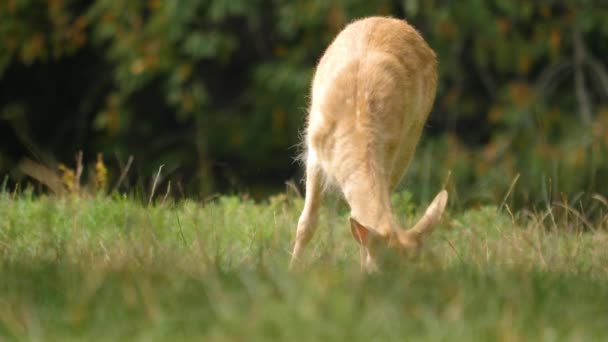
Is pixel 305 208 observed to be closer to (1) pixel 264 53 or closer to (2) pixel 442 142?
(2) pixel 442 142

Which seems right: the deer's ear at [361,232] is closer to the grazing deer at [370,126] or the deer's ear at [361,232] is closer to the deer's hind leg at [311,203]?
the grazing deer at [370,126]

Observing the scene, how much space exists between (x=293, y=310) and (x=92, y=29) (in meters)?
13.1

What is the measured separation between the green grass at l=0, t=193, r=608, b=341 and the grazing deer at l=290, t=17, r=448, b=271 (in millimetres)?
219

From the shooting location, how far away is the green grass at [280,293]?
13.4ft

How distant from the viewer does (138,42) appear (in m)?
14.7

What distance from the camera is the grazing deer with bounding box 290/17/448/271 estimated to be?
19.5ft

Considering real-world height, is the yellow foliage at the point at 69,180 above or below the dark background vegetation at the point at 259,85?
above

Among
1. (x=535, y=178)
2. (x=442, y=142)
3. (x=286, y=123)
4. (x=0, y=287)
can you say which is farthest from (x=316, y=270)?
(x=286, y=123)

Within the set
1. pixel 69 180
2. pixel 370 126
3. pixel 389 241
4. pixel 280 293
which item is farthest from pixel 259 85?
pixel 280 293

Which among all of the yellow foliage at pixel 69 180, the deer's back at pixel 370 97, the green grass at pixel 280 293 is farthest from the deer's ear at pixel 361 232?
the yellow foliage at pixel 69 180

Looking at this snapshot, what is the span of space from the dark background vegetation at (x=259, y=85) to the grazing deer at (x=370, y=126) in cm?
426

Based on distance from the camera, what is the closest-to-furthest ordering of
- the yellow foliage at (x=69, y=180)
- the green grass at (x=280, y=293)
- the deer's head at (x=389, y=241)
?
the green grass at (x=280, y=293) < the deer's head at (x=389, y=241) < the yellow foliage at (x=69, y=180)

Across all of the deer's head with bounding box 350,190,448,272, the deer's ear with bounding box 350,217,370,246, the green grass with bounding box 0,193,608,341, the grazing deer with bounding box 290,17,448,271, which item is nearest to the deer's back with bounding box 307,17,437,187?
the grazing deer with bounding box 290,17,448,271

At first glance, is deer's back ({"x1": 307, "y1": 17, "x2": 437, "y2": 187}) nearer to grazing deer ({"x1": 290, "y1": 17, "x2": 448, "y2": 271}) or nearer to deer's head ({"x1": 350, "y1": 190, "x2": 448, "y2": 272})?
grazing deer ({"x1": 290, "y1": 17, "x2": 448, "y2": 271})
